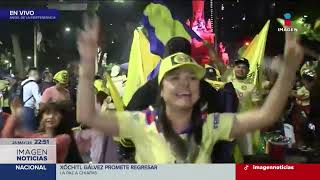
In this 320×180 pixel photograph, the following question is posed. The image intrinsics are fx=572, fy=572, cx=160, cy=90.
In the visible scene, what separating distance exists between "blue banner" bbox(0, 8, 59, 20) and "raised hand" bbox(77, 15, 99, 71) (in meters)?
0.20

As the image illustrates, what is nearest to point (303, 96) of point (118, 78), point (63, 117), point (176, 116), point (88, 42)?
point (176, 116)

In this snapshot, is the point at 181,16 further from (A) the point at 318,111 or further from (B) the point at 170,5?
(A) the point at 318,111

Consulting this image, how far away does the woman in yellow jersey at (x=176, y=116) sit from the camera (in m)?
3.79

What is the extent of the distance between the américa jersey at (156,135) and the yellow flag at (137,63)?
0.15 m

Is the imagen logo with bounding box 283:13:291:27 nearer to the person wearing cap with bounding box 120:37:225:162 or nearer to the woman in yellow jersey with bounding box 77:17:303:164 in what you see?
the woman in yellow jersey with bounding box 77:17:303:164

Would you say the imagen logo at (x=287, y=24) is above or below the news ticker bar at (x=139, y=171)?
above

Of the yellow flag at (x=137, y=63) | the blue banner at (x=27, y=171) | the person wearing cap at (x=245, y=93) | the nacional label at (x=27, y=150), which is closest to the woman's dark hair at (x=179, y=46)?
the yellow flag at (x=137, y=63)

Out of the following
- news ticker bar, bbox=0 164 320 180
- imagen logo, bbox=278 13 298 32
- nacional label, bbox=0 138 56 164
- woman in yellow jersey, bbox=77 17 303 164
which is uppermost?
imagen logo, bbox=278 13 298 32

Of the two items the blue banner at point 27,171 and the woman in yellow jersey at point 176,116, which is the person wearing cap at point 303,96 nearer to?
the woman in yellow jersey at point 176,116

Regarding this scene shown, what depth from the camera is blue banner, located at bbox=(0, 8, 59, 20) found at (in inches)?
148

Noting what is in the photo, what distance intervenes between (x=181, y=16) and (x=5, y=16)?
117 cm

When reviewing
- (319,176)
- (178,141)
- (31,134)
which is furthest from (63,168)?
(319,176)

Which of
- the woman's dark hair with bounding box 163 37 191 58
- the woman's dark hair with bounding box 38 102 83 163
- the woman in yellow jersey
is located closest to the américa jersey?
the woman in yellow jersey

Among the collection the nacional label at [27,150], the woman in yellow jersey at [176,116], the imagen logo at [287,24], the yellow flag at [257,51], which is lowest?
the nacional label at [27,150]
